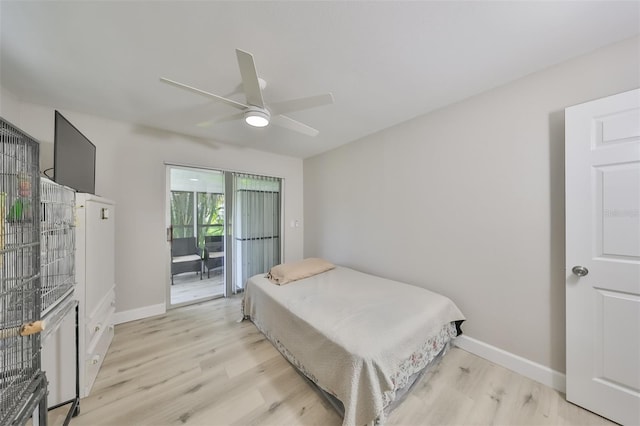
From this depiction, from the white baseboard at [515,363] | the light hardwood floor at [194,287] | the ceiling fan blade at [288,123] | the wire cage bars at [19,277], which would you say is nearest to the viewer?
the wire cage bars at [19,277]

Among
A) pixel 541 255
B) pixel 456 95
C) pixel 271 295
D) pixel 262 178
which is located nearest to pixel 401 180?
pixel 456 95

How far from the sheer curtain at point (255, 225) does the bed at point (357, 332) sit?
1293mm

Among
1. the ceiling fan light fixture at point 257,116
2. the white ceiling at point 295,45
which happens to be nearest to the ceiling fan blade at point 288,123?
the ceiling fan light fixture at point 257,116

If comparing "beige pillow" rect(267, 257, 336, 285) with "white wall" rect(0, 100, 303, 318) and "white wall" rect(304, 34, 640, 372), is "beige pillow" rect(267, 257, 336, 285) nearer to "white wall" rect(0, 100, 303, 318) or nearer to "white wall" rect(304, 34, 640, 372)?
"white wall" rect(304, 34, 640, 372)

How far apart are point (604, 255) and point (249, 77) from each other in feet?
8.32

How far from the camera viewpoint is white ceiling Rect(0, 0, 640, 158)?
48.8 inches

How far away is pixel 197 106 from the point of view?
2.29 m

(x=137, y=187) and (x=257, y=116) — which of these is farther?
(x=137, y=187)

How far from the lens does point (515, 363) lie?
6.02ft

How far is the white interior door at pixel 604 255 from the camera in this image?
1339 millimetres

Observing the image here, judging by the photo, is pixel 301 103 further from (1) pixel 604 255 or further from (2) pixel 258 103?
(1) pixel 604 255

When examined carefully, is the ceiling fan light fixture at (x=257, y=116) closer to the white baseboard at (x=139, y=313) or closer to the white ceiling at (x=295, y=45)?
the white ceiling at (x=295, y=45)

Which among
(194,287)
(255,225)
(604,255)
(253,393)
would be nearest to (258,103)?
(253,393)

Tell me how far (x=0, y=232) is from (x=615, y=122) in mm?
3062
